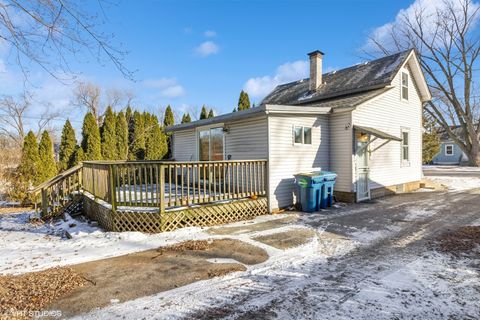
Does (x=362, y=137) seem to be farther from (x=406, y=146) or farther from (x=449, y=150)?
(x=449, y=150)

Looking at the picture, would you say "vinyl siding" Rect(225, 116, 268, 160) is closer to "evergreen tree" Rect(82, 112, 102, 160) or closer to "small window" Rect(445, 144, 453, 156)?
"evergreen tree" Rect(82, 112, 102, 160)

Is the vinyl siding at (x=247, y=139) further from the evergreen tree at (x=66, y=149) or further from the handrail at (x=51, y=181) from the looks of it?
the evergreen tree at (x=66, y=149)

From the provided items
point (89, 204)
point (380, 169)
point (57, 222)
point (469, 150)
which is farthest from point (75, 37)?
point (469, 150)

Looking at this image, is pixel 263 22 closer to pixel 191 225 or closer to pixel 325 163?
pixel 325 163

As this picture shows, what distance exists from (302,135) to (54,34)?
22.3 ft

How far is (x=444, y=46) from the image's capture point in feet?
80.9

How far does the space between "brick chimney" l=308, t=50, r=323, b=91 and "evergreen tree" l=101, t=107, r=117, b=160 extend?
1337 centimetres

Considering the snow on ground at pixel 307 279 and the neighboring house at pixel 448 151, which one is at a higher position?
the neighboring house at pixel 448 151

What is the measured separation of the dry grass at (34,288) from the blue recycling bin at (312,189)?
19.8 feet

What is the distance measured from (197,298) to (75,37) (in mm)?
4382

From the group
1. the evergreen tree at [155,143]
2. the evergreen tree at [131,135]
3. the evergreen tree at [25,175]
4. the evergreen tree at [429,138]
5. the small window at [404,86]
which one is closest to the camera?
the small window at [404,86]

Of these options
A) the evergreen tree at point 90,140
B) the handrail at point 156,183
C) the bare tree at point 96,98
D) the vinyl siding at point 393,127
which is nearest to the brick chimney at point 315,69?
the vinyl siding at point 393,127

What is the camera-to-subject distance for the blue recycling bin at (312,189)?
8.08m

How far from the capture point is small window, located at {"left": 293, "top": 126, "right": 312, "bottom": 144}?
28.4 feet
